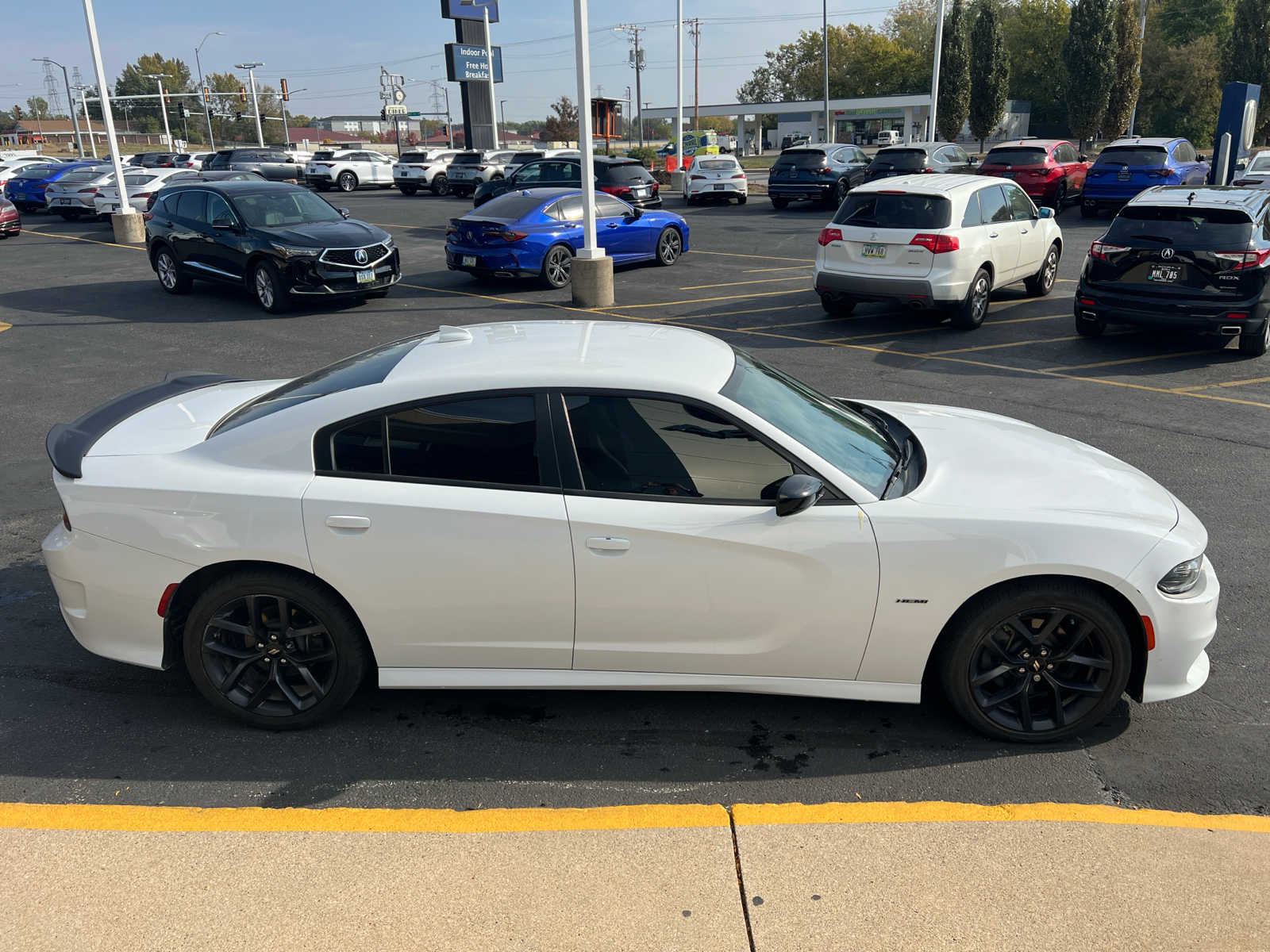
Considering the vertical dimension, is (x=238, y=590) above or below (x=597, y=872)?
above

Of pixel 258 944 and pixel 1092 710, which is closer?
pixel 258 944

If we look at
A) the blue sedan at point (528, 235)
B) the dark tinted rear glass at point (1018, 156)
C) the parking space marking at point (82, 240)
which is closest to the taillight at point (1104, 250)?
the blue sedan at point (528, 235)

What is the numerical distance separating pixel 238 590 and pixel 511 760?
4.07ft

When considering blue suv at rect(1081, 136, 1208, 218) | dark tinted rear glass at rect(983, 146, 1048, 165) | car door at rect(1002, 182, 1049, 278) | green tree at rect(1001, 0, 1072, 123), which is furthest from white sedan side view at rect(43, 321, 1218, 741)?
green tree at rect(1001, 0, 1072, 123)

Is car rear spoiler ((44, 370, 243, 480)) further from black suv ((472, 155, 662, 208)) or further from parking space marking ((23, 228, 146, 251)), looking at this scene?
parking space marking ((23, 228, 146, 251))

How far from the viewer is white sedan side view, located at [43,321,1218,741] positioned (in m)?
3.76

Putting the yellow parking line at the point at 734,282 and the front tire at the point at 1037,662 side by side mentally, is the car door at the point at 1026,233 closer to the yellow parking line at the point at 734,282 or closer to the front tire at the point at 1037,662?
the yellow parking line at the point at 734,282

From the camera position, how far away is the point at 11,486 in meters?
7.16

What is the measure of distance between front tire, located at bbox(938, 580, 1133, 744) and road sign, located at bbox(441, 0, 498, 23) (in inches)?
1883

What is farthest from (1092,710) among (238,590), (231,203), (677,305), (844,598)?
(231,203)

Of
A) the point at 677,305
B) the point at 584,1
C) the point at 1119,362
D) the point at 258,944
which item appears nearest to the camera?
the point at 258,944

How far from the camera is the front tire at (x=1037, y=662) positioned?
3797 millimetres

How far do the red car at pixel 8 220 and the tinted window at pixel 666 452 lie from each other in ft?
84.5

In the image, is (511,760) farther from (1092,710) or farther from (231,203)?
(231,203)
